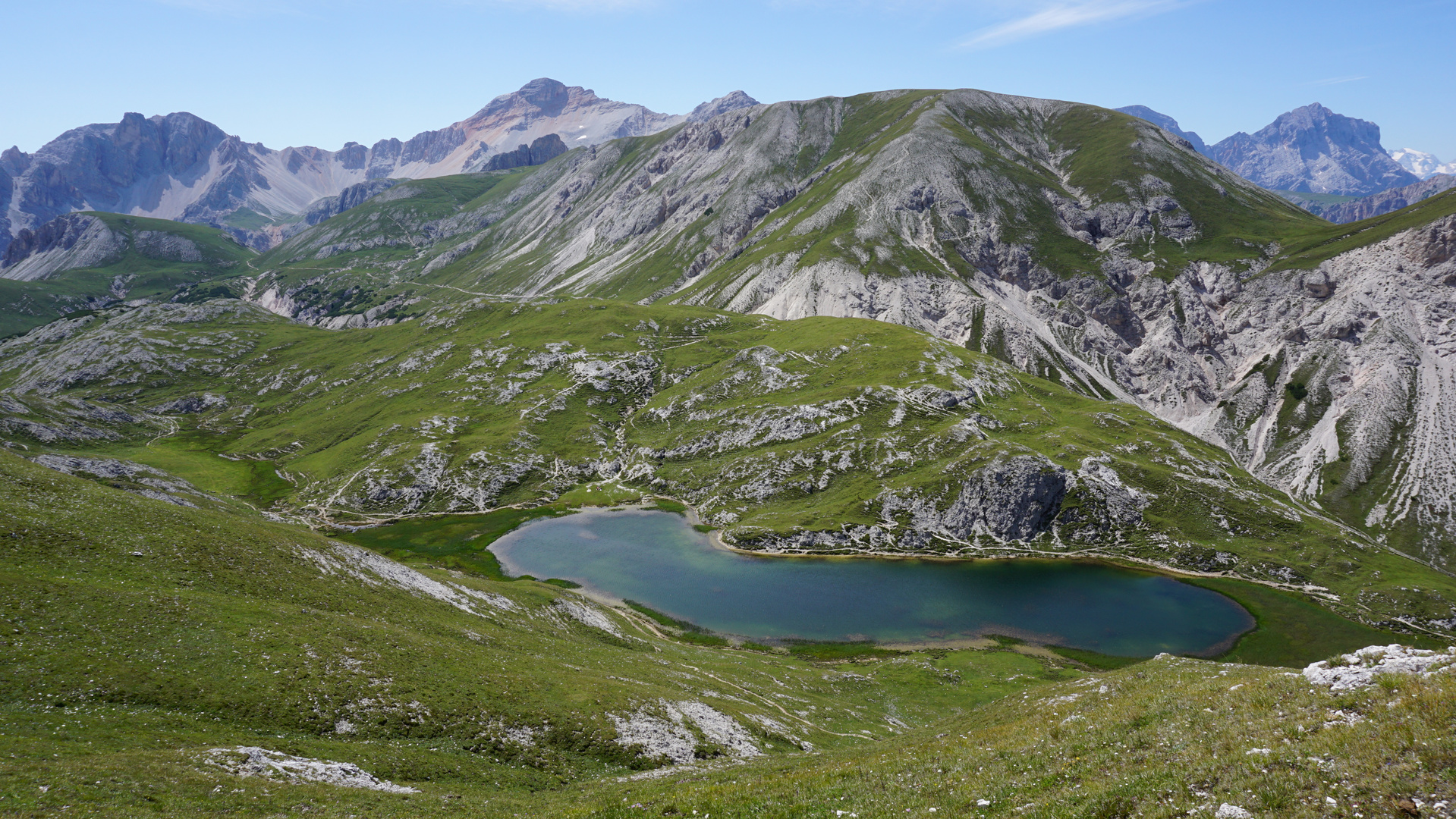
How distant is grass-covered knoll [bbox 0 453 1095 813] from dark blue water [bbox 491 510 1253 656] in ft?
118

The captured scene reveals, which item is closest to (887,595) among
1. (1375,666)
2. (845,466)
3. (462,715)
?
(845,466)

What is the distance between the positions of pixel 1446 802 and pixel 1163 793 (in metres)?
5.08

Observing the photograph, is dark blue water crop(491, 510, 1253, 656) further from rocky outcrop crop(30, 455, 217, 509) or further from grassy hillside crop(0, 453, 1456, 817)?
rocky outcrop crop(30, 455, 217, 509)

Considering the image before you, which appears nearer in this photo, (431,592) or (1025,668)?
(431,592)

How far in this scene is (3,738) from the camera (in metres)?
23.5

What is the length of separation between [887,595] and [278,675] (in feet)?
302

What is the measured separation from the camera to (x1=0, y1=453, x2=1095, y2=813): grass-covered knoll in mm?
27125

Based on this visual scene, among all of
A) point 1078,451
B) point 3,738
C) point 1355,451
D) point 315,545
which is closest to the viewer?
point 3,738

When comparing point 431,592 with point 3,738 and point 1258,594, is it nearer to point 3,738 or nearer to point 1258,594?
point 3,738

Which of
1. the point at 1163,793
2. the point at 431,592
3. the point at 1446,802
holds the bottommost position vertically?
the point at 431,592

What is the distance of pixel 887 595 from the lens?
10769 cm

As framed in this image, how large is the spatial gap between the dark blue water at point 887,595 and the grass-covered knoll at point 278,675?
35958mm

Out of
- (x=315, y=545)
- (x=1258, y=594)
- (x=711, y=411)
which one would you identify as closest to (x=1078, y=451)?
(x=1258, y=594)

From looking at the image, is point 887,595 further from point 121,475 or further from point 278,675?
point 121,475
